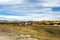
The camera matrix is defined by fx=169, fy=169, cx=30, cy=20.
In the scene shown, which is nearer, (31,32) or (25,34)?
(25,34)

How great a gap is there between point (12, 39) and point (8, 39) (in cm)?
64

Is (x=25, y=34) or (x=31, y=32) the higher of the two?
(x=25, y=34)

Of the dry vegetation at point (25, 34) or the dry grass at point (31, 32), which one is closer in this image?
the dry vegetation at point (25, 34)

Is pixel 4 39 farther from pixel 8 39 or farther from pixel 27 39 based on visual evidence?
pixel 27 39

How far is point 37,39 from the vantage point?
27.4m

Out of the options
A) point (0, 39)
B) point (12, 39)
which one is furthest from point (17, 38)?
point (0, 39)

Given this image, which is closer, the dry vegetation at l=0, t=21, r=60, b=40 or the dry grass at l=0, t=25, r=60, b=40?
the dry vegetation at l=0, t=21, r=60, b=40

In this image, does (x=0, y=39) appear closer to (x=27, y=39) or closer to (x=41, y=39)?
(x=27, y=39)

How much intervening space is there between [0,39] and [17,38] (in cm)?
269

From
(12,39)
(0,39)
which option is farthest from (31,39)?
(0,39)

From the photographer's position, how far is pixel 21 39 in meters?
26.1

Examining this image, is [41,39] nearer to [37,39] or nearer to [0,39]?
[37,39]

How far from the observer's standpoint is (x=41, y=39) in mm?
27906

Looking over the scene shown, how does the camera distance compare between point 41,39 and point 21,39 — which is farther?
point 41,39
